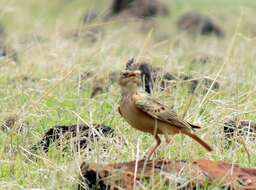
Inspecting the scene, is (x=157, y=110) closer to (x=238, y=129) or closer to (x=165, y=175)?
(x=165, y=175)

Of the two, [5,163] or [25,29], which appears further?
[25,29]

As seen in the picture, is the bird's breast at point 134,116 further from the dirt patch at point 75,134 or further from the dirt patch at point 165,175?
the dirt patch at point 75,134

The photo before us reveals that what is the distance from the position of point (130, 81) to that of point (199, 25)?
384 inches

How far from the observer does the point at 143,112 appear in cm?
506

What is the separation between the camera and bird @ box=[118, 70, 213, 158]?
16.5ft

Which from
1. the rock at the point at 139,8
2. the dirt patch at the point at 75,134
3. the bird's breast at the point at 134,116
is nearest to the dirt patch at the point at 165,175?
the bird's breast at the point at 134,116

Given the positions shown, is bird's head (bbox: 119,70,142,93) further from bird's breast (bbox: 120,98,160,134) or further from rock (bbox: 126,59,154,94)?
rock (bbox: 126,59,154,94)

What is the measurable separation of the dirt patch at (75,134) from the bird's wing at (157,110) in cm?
54

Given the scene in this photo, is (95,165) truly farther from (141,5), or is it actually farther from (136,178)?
(141,5)

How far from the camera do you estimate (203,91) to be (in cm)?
784

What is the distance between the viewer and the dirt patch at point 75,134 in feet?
18.7

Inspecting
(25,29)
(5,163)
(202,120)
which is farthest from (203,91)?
(25,29)

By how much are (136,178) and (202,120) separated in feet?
5.94

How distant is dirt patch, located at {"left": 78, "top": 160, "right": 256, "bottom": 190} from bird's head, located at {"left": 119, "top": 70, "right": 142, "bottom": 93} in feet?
1.33
